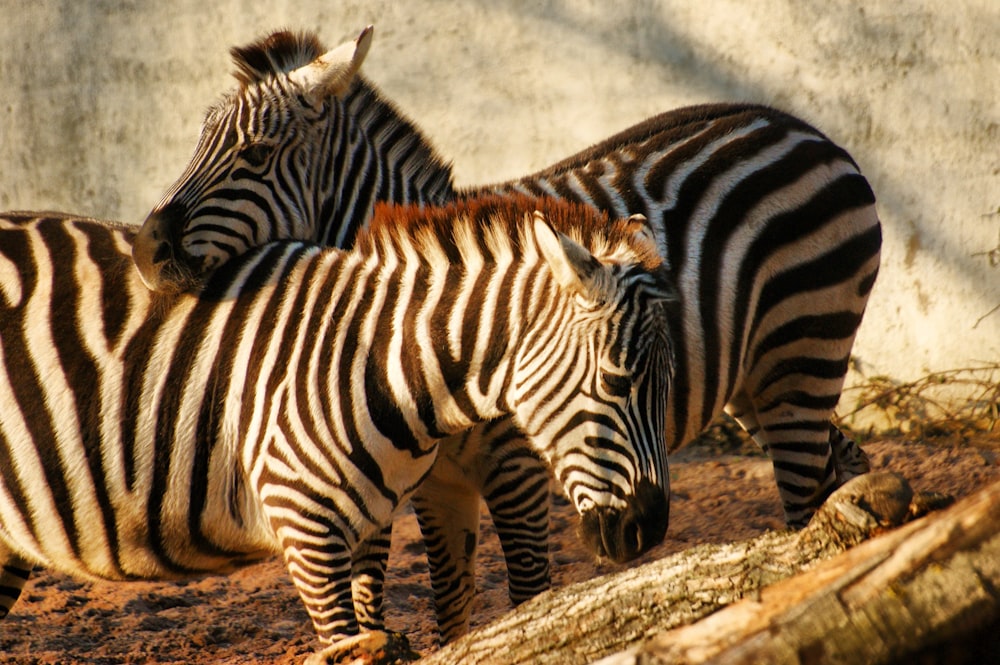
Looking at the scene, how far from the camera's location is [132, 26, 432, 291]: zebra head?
4184 mm

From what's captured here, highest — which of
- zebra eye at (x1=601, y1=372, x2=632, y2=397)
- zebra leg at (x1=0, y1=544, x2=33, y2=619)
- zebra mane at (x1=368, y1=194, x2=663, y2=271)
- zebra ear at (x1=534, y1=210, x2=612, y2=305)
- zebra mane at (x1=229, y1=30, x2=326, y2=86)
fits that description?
zebra mane at (x1=229, y1=30, x2=326, y2=86)

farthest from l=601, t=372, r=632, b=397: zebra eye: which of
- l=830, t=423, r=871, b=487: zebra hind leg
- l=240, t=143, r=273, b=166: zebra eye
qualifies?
l=830, t=423, r=871, b=487: zebra hind leg

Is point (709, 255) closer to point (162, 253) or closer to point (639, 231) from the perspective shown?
point (639, 231)

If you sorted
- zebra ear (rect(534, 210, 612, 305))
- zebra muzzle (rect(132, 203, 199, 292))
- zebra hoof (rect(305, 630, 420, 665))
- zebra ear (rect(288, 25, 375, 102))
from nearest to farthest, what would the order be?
zebra hoof (rect(305, 630, 420, 665)) → zebra ear (rect(534, 210, 612, 305)) → zebra muzzle (rect(132, 203, 199, 292)) → zebra ear (rect(288, 25, 375, 102))

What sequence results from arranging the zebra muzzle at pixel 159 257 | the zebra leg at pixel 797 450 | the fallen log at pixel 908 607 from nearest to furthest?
the fallen log at pixel 908 607
the zebra muzzle at pixel 159 257
the zebra leg at pixel 797 450

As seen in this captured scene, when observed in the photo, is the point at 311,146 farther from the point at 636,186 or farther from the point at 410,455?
the point at 410,455

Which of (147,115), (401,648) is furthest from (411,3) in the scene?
(401,648)

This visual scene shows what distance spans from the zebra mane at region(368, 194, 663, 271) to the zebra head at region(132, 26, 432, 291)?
34.5 inches

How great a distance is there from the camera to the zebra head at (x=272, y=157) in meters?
4.18

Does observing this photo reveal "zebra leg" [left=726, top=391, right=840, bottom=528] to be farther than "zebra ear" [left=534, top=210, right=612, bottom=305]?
Yes

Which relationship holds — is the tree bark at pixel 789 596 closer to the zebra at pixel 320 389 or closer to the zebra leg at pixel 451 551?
the zebra at pixel 320 389

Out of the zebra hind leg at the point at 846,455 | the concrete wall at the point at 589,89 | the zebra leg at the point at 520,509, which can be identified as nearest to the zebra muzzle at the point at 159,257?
the zebra leg at the point at 520,509

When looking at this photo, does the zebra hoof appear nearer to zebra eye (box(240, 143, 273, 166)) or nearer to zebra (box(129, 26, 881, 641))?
zebra (box(129, 26, 881, 641))

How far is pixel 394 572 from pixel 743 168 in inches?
129
